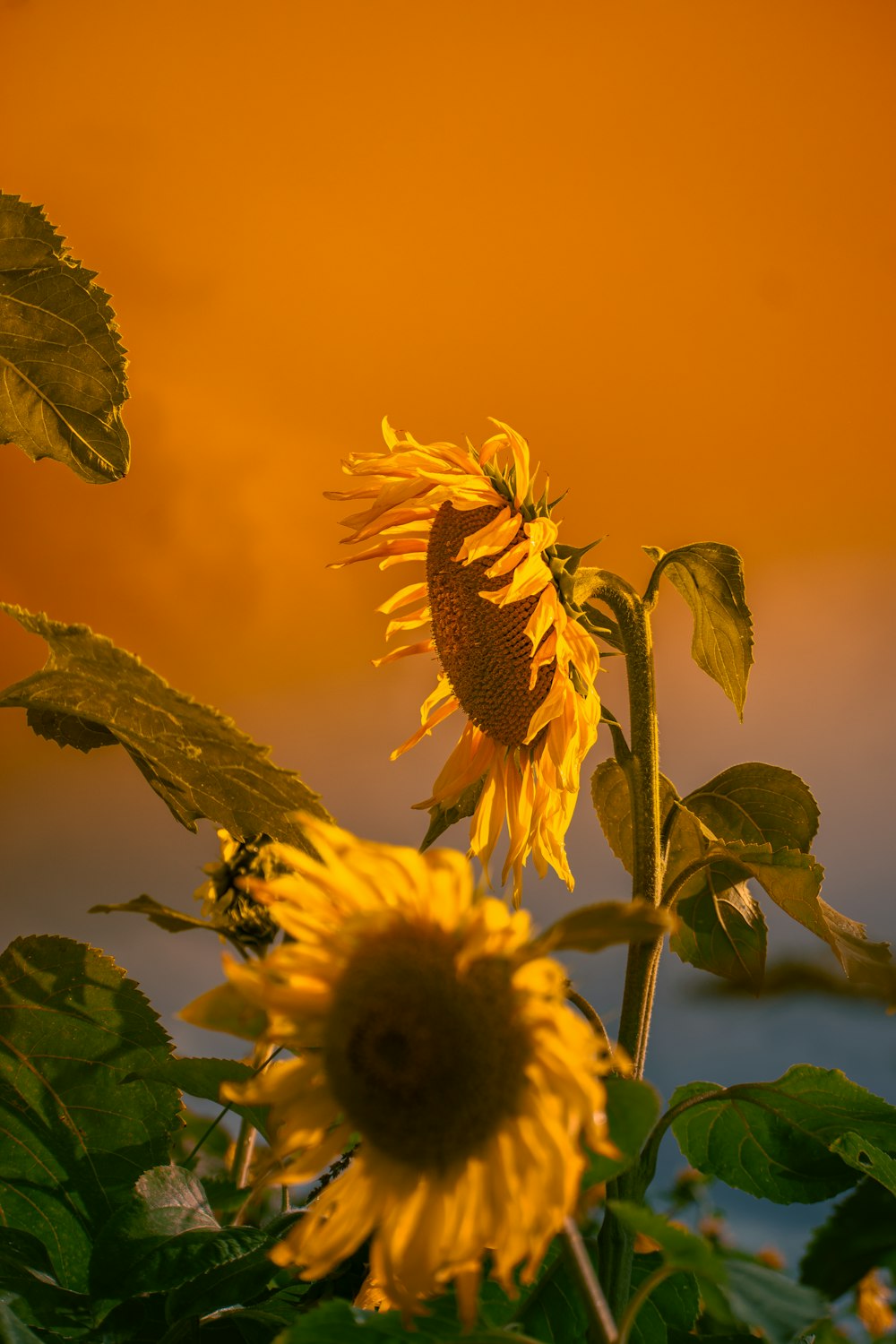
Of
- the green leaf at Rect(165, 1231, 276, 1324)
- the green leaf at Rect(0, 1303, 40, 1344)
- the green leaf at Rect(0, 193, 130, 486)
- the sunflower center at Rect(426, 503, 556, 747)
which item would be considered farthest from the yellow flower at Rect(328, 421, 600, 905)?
the green leaf at Rect(0, 1303, 40, 1344)

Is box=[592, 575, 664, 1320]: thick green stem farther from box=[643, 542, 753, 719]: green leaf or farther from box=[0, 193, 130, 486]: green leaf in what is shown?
box=[0, 193, 130, 486]: green leaf

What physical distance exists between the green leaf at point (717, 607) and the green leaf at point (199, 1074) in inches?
12.6

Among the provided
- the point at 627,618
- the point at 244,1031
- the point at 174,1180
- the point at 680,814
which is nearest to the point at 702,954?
the point at 680,814

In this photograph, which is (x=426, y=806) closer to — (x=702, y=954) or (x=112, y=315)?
(x=702, y=954)

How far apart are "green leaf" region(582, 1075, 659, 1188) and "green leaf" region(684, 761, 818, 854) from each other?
1.31 ft

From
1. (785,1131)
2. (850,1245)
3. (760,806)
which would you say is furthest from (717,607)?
(850,1245)

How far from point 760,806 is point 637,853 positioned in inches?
6.2

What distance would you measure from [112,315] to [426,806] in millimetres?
329

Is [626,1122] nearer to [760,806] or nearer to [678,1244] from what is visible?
[678,1244]

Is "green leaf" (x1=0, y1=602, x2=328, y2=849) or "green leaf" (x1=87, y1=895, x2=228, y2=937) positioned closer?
"green leaf" (x1=87, y1=895, x2=228, y2=937)

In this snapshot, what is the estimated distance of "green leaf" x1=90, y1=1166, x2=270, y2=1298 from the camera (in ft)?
1.47

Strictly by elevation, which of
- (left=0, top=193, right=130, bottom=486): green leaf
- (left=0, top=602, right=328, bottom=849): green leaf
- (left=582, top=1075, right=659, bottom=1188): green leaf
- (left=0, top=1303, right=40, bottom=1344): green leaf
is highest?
(left=0, top=193, right=130, bottom=486): green leaf

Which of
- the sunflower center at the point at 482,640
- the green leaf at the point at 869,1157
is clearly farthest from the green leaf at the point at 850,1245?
the sunflower center at the point at 482,640

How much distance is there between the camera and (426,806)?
0.74 meters
